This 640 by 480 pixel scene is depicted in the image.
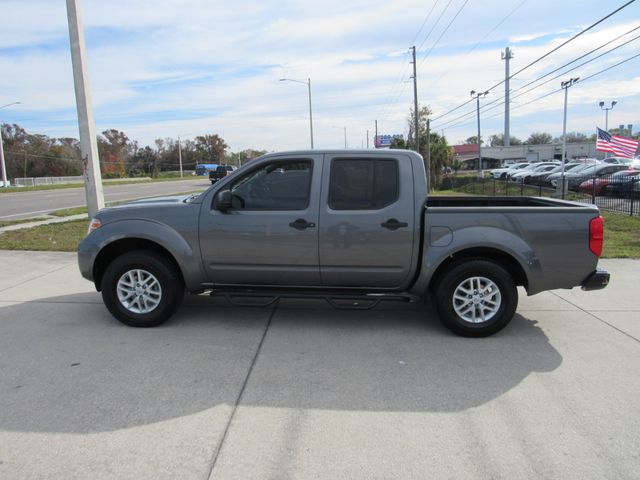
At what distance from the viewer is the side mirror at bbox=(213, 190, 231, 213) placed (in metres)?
5.01

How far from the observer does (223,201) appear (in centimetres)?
501

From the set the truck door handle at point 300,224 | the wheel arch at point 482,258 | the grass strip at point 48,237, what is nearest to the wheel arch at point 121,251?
the truck door handle at point 300,224

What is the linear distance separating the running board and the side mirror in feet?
2.85

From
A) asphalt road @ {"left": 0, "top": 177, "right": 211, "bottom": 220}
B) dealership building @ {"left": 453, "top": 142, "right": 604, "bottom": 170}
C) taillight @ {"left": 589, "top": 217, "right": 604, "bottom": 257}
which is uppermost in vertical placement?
dealership building @ {"left": 453, "top": 142, "right": 604, "bottom": 170}

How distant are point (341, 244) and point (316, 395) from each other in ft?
5.37

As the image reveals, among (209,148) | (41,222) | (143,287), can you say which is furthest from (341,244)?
(209,148)

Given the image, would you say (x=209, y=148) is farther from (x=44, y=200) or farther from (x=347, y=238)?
(x=347, y=238)

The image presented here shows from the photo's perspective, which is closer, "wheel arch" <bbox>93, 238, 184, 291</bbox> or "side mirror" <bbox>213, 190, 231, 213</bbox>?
"side mirror" <bbox>213, 190, 231, 213</bbox>

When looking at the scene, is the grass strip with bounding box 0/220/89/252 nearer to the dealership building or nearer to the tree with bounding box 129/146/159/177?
the dealership building

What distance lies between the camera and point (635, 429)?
10.8 feet

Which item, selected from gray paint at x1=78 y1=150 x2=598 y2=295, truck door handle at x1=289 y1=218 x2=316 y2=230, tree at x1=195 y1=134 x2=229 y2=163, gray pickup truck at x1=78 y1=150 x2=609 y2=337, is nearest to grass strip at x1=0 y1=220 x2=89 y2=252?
gray pickup truck at x1=78 y1=150 x2=609 y2=337

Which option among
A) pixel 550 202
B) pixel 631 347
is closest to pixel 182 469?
pixel 631 347

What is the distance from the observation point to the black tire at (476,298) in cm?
489

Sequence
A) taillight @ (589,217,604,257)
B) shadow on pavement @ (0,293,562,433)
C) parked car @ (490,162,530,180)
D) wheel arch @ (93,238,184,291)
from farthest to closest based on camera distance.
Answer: parked car @ (490,162,530,180)
wheel arch @ (93,238,184,291)
taillight @ (589,217,604,257)
shadow on pavement @ (0,293,562,433)
